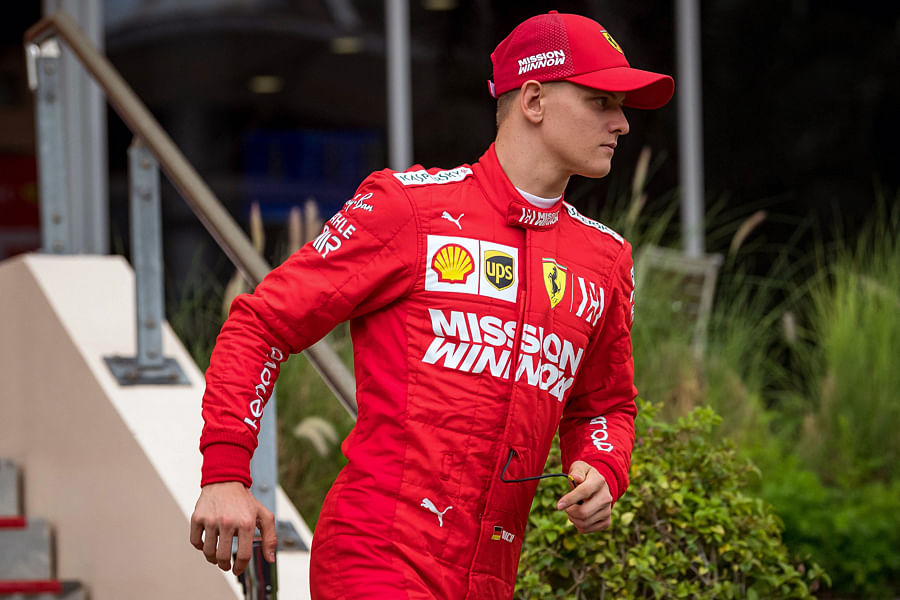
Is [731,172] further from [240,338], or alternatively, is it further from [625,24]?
[240,338]

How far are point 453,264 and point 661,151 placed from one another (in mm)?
6734

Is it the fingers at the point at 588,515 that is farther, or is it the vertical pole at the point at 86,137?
the vertical pole at the point at 86,137

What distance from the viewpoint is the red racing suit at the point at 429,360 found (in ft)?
6.73

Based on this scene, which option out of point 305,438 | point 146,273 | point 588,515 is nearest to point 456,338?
point 588,515

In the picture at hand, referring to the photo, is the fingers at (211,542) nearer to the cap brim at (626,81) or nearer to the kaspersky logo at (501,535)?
the kaspersky logo at (501,535)

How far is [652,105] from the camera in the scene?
2316mm

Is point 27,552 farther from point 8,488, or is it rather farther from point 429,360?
point 429,360

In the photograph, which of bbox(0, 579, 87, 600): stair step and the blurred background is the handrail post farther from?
the blurred background

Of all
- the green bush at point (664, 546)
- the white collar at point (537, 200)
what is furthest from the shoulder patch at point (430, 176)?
the green bush at point (664, 546)

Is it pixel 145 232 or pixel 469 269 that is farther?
pixel 145 232

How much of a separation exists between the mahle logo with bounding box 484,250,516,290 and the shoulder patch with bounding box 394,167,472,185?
0.17m

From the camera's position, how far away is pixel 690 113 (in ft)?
28.4

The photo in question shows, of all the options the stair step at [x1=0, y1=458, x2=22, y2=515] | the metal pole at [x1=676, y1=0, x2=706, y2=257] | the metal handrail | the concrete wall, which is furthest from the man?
the metal pole at [x1=676, y1=0, x2=706, y2=257]

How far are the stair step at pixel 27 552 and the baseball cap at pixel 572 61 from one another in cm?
253
